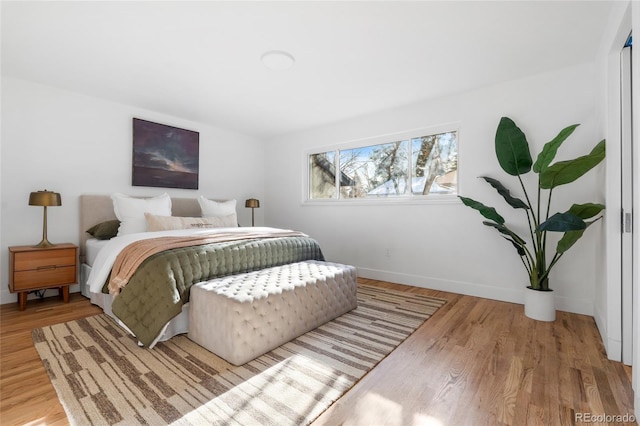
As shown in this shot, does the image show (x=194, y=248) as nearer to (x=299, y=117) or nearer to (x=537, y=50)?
(x=299, y=117)

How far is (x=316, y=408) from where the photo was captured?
138 centimetres

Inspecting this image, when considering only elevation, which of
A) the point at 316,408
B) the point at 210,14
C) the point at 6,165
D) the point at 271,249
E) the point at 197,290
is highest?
the point at 210,14

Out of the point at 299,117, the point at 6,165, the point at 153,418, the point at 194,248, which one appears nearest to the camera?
the point at 153,418

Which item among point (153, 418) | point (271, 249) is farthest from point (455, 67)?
point (153, 418)

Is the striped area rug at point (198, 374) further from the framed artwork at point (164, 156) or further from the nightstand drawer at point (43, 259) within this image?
the framed artwork at point (164, 156)

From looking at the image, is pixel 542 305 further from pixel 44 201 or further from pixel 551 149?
pixel 44 201

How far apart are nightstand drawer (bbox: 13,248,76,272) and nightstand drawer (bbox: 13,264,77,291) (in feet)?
0.10

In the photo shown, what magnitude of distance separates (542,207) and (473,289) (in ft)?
3.60

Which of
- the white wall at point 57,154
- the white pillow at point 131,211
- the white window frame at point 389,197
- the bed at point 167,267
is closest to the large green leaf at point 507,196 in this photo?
the white window frame at point 389,197

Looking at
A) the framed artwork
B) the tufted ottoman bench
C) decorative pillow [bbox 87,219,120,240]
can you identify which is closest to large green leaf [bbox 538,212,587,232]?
the tufted ottoman bench

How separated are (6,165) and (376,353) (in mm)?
3955

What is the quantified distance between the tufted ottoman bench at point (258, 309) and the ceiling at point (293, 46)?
189 cm
